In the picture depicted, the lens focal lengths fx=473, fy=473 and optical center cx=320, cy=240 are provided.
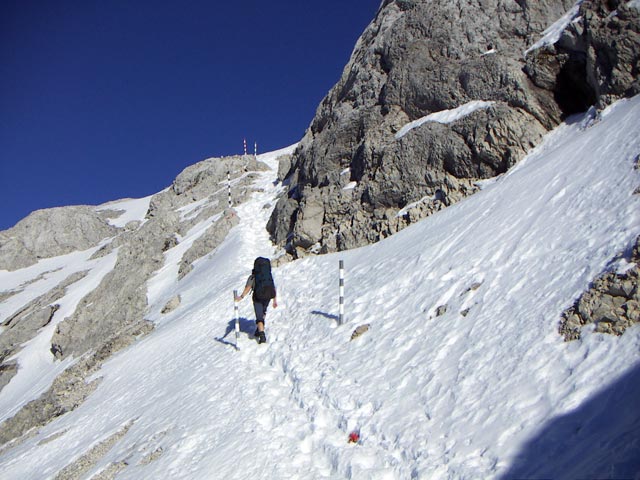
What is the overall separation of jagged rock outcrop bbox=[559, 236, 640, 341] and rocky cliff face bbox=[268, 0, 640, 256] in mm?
9929

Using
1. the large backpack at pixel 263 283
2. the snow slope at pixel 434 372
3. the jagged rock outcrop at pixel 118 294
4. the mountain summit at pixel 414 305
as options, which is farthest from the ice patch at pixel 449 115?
the jagged rock outcrop at pixel 118 294

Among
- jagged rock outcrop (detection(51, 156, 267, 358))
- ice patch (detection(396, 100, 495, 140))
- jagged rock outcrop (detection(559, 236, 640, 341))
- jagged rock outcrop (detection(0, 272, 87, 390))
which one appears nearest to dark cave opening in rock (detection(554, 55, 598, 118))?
ice patch (detection(396, 100, 495, 140))


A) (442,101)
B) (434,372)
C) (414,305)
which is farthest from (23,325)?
(434,372)

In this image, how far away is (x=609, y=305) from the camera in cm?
574

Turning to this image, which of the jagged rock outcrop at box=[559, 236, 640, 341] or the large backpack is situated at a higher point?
the large backpack

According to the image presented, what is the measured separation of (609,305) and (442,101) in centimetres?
1587

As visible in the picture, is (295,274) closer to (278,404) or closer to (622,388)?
(278,404)

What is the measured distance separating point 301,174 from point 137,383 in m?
16.1

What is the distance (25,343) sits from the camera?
31.5 meters

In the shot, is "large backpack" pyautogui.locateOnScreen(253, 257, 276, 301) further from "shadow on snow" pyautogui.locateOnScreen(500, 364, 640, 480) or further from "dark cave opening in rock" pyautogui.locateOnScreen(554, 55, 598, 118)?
"dark cave opening in rock" pyautogui.locateOnScreen(554, 55, 598, 118)

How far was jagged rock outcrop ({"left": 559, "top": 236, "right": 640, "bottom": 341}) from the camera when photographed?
5.46 meters

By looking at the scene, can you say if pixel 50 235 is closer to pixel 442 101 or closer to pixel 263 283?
pixel 442 101

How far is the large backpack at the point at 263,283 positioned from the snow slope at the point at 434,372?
3.66 feet

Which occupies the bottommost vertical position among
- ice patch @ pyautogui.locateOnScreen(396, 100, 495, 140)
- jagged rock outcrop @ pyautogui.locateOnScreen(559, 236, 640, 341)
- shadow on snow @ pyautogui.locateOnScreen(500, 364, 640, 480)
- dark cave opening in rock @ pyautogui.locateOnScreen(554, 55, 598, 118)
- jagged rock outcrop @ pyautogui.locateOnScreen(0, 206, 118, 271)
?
shadow on snow @ pyautogui.locateOnScreen(500, 364, 640, 480)
